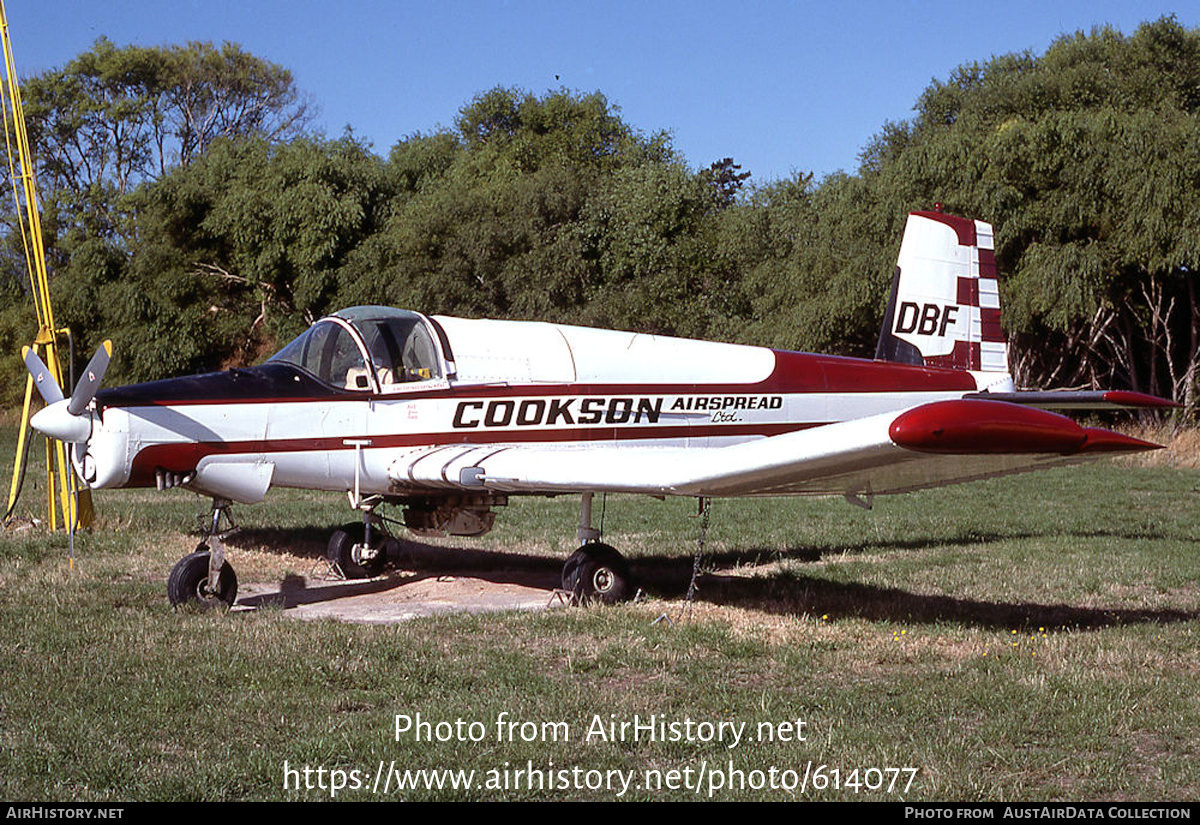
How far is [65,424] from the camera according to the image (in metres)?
7.87

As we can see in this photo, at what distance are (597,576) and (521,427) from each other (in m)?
1.40

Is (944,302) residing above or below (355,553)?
above

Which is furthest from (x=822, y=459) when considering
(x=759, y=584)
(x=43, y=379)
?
(x=43, y=379)

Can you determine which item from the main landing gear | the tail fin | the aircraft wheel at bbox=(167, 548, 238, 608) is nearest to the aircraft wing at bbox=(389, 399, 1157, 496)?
Result: the main landing gear

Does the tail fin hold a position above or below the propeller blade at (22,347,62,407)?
above

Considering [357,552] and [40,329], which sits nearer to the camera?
[357,552]

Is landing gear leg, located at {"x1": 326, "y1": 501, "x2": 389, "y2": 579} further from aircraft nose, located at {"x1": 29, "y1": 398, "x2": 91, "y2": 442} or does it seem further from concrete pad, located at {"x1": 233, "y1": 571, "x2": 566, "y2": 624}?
aircraft nose, located at {"x1": 29, "y1": 398, "x2": 91, "y2": 442}

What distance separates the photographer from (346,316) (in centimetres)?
916

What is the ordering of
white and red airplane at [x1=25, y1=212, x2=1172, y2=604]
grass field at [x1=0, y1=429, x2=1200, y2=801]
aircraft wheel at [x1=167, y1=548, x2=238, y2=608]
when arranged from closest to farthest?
grass field at [x1=0, y1=429, x2=1200, y2=801] → white and red airplane at [x1=25, y1=212, x2=1172, y2=604] → aircraft wheel at [x1=167, y1=548, x2=238, y2=608]

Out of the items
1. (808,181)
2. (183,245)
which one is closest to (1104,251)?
(808,181)

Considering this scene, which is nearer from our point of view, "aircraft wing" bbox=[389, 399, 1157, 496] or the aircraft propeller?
"aircraft wing" bbox=[389, 399, 1157, 496]

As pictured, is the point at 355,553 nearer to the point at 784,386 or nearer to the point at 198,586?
the point at 198,586

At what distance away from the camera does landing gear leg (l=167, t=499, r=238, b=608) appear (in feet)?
27.3

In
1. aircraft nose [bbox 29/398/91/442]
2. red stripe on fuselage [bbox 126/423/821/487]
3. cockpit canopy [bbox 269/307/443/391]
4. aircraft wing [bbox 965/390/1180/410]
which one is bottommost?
red stripe on fuselage [bbox 126/423/821/487]
